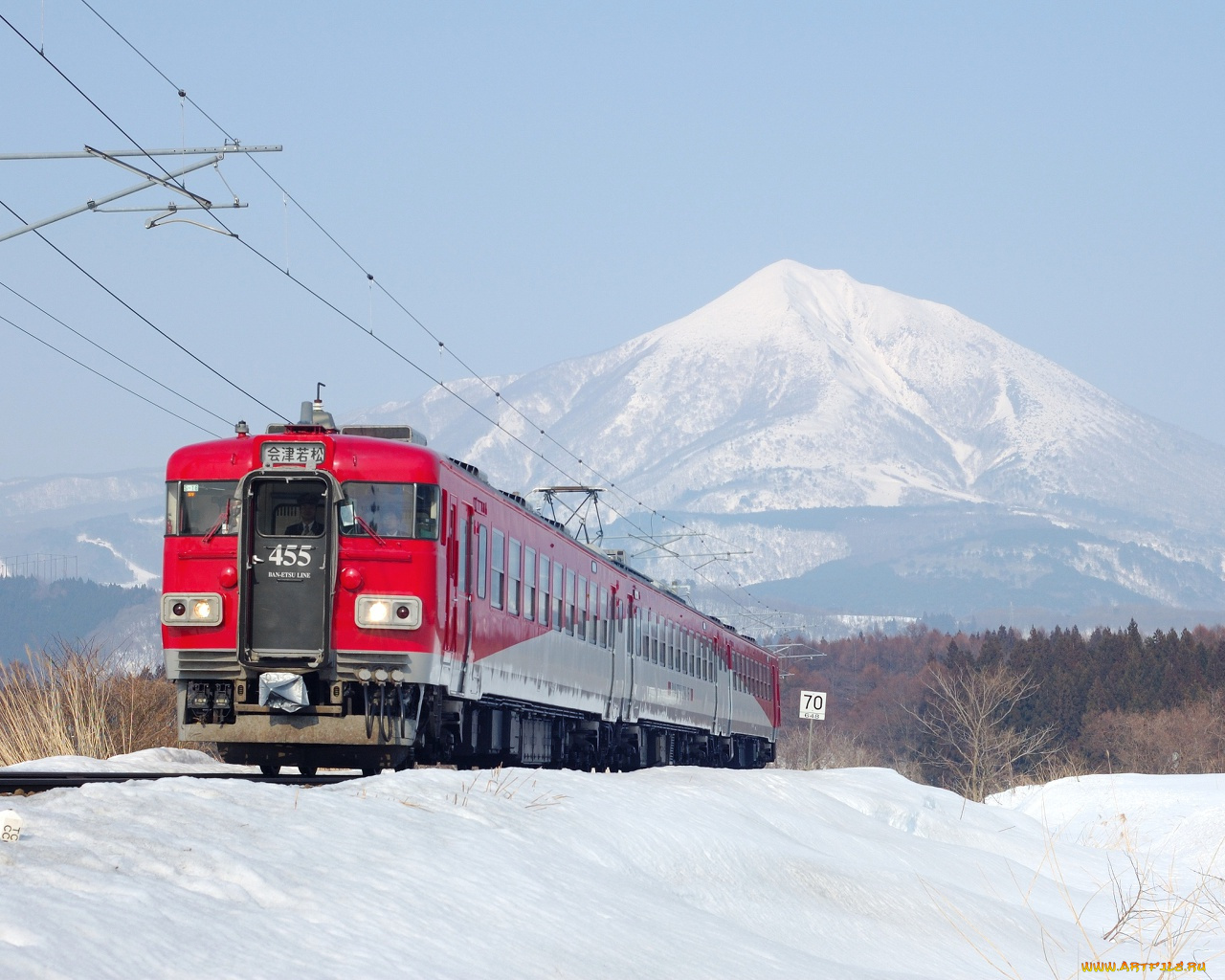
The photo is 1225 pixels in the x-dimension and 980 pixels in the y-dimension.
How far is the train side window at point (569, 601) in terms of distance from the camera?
21.6m

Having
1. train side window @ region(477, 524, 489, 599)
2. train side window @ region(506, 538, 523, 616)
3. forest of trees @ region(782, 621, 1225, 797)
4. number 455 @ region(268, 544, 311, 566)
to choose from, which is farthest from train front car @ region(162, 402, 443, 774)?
forest of trees @ region(782, 621, 1225, 797)

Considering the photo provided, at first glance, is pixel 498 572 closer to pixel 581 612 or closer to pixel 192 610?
pixel 192 610

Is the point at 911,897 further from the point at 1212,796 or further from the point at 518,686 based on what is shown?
the point at 1212,796

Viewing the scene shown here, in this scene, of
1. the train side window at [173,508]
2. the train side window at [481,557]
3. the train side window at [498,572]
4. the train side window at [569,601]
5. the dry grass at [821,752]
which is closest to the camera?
the train side window at [173,508]

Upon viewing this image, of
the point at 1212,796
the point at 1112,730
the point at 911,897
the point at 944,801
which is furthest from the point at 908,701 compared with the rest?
the point at 911,897

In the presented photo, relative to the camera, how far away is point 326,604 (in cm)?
1402

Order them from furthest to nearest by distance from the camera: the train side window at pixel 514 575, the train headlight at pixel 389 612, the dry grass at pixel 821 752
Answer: the dry grass at pixel 821 752, the train side window at pixel 514 575, the train headlight at pixel 389 612

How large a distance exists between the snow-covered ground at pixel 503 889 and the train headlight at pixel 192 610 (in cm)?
396

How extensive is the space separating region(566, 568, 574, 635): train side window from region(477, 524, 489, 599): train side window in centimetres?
463

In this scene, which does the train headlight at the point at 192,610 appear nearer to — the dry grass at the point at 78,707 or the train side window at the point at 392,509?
the train side window at the point at 392,509

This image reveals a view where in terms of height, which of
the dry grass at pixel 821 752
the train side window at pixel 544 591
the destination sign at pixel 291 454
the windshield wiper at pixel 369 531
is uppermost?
the destination sign at pixel 291 454

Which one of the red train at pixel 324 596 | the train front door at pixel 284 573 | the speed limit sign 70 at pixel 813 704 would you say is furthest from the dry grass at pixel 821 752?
the train front door at pixel 284 573

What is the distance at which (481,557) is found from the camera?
16.8 meters

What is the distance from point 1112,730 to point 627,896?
334 feet
